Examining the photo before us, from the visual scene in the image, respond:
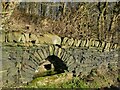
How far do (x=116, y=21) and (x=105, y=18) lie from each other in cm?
42

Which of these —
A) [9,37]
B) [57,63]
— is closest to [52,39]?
[57,63]

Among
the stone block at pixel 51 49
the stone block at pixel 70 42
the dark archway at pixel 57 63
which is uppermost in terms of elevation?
the stone block at pixel 70 42

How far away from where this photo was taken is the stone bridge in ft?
26.9

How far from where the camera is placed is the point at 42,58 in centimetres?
871

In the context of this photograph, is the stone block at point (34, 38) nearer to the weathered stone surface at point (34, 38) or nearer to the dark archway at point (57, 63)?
the weathered stone surface at point (34, 38)

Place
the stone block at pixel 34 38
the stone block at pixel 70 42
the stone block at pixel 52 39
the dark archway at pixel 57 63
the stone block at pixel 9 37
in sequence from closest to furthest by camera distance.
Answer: the stone block at pixel 9 37, the stone block at pixel 34 38, the stone block at pixel 52 39, the stone block at pixel 70 42, the dark archway at pixel 57 63

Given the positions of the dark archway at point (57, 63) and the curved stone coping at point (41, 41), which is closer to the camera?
the curved stone coping at point (41, 41)

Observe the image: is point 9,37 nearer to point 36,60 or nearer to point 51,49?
point 36,60

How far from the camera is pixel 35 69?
8.72 metres

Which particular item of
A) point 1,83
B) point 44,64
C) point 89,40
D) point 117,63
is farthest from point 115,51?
point 1,83

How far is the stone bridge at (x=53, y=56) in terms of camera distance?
8.20 metres

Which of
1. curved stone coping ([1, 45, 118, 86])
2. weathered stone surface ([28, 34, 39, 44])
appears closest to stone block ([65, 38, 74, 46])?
curved stone coping ([1, 45, 118, 86])

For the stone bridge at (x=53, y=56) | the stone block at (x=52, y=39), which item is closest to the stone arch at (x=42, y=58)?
the stone bridge at (x=53, y=56)

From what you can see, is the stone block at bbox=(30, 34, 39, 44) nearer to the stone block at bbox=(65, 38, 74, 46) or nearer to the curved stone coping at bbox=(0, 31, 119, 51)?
the curved stone coping at bbox=(0, 31, 119, 51)
